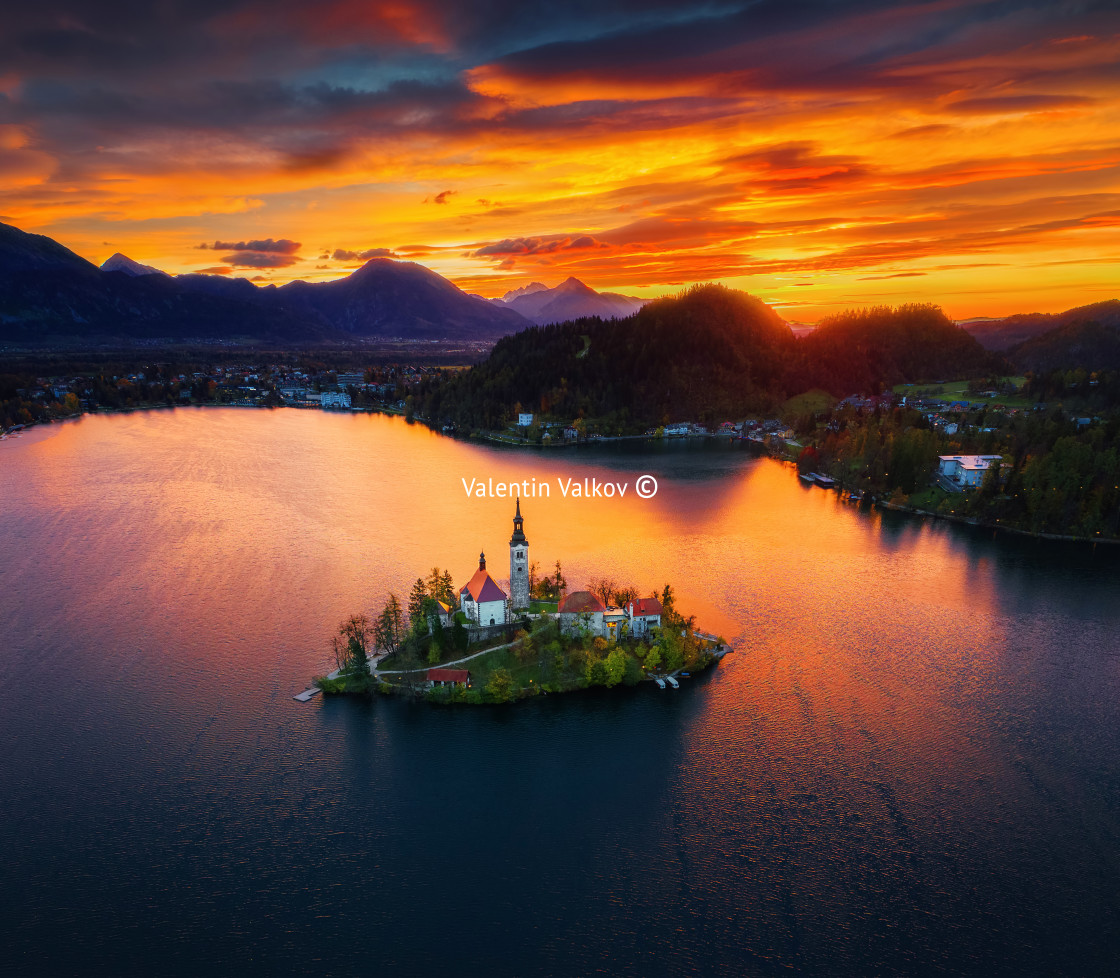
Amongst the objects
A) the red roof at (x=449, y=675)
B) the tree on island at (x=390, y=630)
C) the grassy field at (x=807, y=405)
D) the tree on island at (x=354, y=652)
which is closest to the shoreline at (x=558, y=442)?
the grassy field at (x=807, y=405)

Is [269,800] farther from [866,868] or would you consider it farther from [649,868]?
[866,868]

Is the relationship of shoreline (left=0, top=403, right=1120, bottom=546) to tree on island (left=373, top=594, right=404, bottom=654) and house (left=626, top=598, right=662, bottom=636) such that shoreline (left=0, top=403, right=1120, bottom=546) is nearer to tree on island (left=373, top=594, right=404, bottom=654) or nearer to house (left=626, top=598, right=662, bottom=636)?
house (left=626, top=598, right=662, bottom=636)

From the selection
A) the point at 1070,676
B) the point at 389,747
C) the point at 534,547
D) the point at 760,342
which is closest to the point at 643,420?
the point at 760,342

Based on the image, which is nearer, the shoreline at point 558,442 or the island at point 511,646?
the island at point 511,646

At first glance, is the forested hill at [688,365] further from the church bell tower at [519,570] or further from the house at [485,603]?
the house at [485,603]

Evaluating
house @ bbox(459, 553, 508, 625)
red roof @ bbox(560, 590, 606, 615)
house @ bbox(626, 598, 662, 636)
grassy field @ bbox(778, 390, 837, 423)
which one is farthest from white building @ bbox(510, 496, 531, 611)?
grassy field @ bbox(778, 390, 837, 423)

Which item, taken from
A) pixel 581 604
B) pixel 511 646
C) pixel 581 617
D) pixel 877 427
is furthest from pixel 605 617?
pixel 877 427
